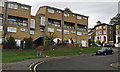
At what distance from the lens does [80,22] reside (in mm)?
45312

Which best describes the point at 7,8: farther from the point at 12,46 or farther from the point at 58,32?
the point at 58,32

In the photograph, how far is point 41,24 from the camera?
116ft

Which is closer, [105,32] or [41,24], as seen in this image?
[41,24]

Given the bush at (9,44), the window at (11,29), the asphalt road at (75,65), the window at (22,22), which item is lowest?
the asphalt road at (75,65)

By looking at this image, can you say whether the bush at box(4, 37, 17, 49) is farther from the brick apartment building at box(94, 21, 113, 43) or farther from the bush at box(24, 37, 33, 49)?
the brick apartment building at box(94, 21, 113, 43)

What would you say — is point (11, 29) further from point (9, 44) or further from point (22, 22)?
point (9, 44)

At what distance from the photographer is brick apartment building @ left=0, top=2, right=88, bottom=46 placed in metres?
30.2

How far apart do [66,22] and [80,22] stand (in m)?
5.72

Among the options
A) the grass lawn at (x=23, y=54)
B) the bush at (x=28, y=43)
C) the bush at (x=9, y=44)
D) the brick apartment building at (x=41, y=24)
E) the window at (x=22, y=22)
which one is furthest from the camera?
the window at (x=22, y=22)

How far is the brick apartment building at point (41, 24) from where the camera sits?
3025 cm

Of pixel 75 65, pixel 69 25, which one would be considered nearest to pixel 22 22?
pixel 69 25

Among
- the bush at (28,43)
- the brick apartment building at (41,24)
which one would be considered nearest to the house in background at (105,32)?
the brick apartment building at (41,24)

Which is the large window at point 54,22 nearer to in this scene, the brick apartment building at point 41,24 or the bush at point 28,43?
the brick apartment building at point 41,24

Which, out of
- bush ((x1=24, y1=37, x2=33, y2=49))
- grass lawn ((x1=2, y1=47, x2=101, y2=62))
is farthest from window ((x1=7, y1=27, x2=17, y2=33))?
grass lawn ((x1=2, y1=47, x2=101, y2=62))
